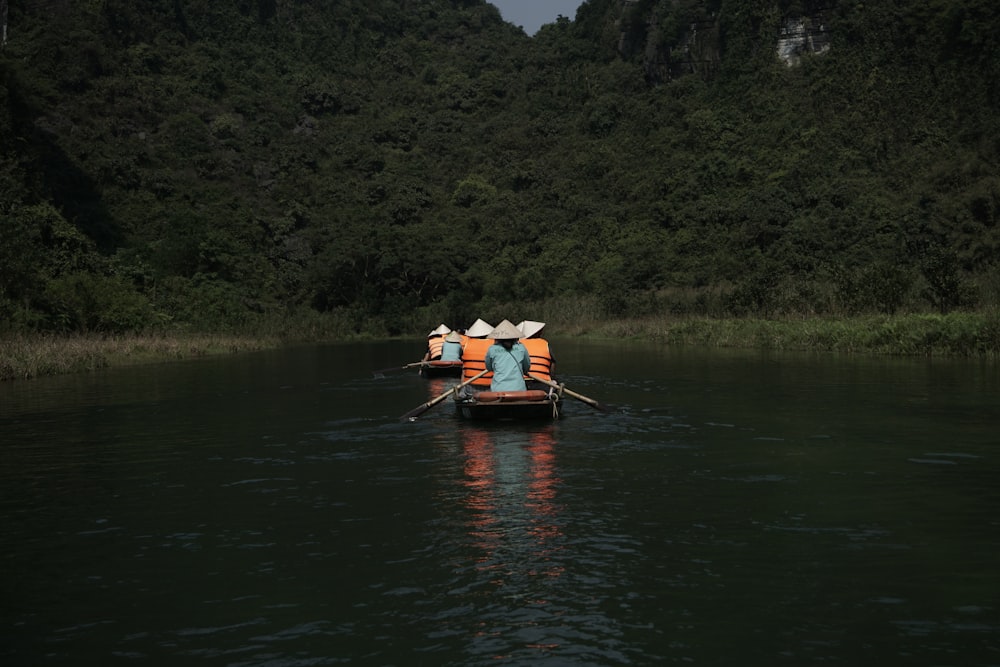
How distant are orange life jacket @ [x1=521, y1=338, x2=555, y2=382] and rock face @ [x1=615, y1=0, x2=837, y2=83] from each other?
87.2 m

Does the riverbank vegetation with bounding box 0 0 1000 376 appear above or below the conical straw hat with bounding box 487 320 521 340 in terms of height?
above

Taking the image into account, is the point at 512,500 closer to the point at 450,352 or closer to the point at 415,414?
the point at 415,414

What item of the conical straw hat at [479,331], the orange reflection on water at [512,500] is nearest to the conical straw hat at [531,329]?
the conical straw hat at [479,331]

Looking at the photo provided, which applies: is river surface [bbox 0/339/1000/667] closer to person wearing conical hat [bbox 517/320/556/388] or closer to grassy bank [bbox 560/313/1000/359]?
person wearing conical hat [bbox 517/320/556/388]

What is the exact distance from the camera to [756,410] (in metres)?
19.9

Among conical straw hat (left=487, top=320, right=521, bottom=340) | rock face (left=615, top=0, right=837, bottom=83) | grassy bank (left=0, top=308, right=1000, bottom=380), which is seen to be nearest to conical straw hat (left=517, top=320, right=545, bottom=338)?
conical straw hat (left=487, top=320, right=521, bottom=340)

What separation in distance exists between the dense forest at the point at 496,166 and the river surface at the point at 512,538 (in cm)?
2053

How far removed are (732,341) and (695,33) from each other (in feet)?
250

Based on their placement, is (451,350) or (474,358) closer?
(474,358)

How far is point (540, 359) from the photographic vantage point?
2012 cm

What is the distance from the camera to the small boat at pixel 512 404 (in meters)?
17.4

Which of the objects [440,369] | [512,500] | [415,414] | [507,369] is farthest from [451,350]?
[512,500]

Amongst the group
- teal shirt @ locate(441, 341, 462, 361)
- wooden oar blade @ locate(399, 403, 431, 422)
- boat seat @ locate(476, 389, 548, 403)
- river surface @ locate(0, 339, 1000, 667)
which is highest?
teal shirt @ locate(441, 341, 462, 361)

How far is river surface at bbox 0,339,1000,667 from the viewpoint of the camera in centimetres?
724
